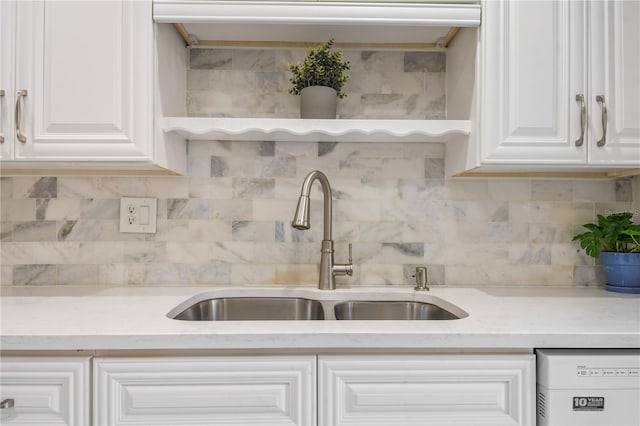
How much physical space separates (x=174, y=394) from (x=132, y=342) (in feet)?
0.50

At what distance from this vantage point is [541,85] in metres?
1.27

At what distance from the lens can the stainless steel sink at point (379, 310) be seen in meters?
1.45

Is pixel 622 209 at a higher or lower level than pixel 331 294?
higher

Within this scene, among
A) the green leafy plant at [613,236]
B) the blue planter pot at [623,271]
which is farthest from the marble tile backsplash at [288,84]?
the blue planter pot at [623,271]

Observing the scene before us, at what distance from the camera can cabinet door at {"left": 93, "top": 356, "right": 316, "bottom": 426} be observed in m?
0.98

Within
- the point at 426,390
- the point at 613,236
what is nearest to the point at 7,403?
the point at 426,390

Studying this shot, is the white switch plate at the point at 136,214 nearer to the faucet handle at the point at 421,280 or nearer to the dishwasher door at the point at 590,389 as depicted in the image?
the faucet handle at the point at 421,280

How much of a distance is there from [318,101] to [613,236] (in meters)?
1.10

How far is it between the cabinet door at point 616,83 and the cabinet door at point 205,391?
41.3 inches

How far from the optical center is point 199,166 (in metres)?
→ 1.59

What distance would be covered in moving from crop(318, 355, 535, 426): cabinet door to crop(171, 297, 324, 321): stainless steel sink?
484mm

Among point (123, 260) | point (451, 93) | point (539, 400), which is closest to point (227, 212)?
point (123, 260)

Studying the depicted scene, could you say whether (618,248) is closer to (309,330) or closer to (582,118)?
(582,118)

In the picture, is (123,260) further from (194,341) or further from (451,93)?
(451,93)
